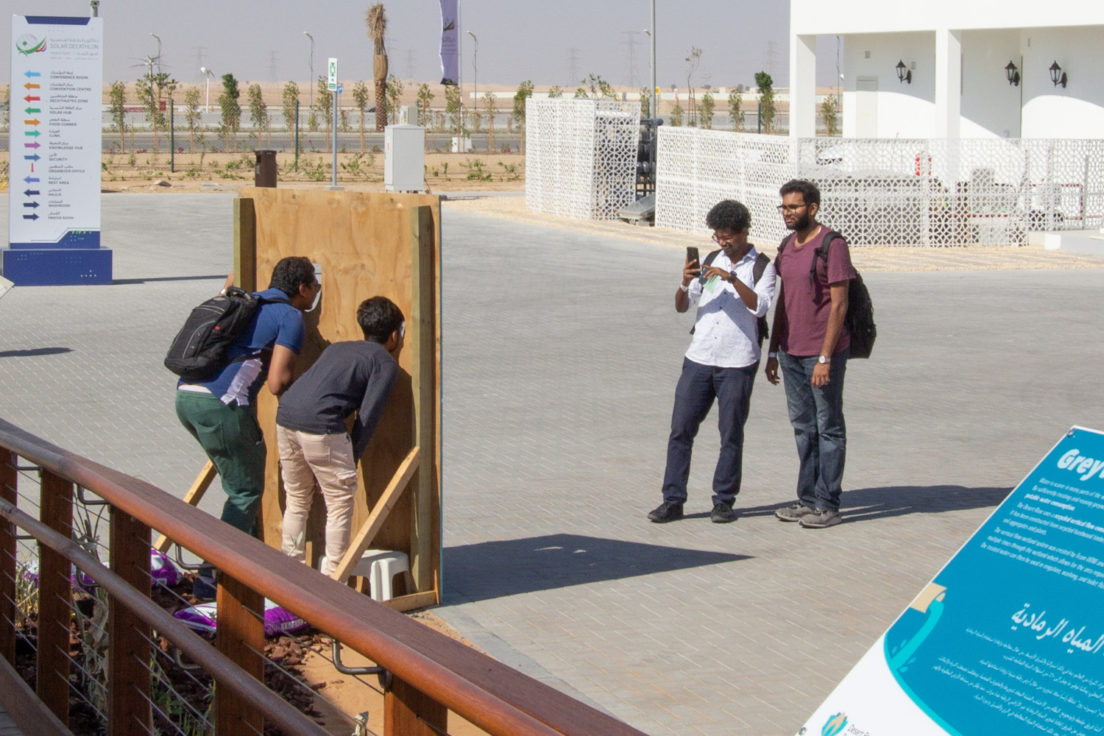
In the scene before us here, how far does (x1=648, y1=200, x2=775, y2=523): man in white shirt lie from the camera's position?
23.8 feet

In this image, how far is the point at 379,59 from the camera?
168 feet

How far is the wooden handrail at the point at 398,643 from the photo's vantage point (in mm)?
1903

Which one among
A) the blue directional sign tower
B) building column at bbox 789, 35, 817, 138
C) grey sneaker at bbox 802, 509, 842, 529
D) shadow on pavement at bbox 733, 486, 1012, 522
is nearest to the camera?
grey sneaker at bbox 802, 509, 842, 529

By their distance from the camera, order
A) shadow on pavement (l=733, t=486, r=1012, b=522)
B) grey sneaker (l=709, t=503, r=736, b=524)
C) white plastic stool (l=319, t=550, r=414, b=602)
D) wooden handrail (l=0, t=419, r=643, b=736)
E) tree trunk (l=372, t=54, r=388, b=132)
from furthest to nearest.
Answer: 1. tree trunk (l=372, t=54, r=388, b=132)
2. shadow on pavement (l=733, t=486, r=1012, b=522)
3. grey sneaker (l=709, t=503, r=736, b=524)
4. white plastic stool (l=319, t=550, r=414, b=602)
5. wooden handrail (l=0, t=419, r=643, b=736)

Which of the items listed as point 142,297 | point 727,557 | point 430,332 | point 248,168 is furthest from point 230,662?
point 248,168

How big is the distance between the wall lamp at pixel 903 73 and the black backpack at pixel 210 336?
2613 cm

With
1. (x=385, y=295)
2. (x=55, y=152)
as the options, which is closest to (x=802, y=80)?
(x=55, y=152)

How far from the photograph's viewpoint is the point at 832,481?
738cm

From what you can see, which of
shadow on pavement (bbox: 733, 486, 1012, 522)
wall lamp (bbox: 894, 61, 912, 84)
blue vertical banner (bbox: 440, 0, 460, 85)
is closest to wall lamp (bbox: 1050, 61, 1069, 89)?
wall lamp (bbox: 894, 61, 912, 84)

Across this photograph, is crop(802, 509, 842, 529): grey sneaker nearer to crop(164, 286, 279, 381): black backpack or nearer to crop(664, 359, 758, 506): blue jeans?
crop(664, 359, 758, 506): blue jeans

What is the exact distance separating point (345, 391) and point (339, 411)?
0.08 m

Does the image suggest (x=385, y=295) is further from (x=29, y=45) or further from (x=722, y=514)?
(x=29, y=45)

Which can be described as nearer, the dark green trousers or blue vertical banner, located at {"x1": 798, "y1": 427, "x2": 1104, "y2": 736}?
blue vertical banner, located at {"x1": 798, "y1": 427, "x2": 1104, "y2": 736}

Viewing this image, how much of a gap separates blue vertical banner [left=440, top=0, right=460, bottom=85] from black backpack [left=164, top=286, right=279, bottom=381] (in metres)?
30.8
